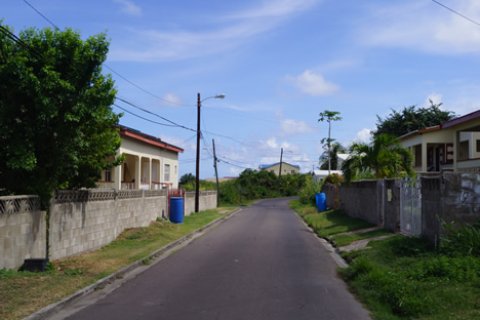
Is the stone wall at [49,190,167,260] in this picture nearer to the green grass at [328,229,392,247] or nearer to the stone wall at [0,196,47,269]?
the stone wall at [0,196,47,269]

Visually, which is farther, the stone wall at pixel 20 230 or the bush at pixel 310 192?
the bush at pixel 310 192

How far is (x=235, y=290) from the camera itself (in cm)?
1055

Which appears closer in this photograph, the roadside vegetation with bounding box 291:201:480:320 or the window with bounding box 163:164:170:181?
the roadside vegetation with bounding box 291:201:480:320

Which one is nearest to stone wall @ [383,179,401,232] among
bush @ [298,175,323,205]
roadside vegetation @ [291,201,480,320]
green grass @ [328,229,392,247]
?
green grass @ [328,229,392,247]

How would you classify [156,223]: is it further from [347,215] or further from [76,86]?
[76,86]

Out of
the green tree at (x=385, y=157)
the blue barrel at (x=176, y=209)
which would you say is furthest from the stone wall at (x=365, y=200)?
the blue barrel at (x=176, y=209)

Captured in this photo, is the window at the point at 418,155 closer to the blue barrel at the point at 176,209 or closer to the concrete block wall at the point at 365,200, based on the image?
the concrete block wall at the point at 365,200

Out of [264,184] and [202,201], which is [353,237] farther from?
[264,184]

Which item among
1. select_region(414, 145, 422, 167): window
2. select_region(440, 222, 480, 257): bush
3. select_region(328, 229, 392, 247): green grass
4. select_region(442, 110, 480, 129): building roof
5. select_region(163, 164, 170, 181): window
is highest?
select_region(442, 110, 480, 129): building roof

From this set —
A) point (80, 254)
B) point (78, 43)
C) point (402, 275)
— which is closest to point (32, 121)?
point (78, 43)

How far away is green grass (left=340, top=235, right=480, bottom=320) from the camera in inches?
327

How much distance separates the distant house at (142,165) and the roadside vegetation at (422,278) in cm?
1827

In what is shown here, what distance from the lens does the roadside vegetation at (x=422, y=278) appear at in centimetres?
835

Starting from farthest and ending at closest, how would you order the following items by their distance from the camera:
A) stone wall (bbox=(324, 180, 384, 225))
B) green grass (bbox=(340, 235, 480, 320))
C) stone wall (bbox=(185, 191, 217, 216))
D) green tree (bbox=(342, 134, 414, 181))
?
stone wall (bbox=(185, 191, 217, 216)) → green tree (bbox=(342, 134, 414, 181)) → stone wall (bbox=(324, 180, 384, 225)) → green grass (bbox=(340, 235, 480, 320))
